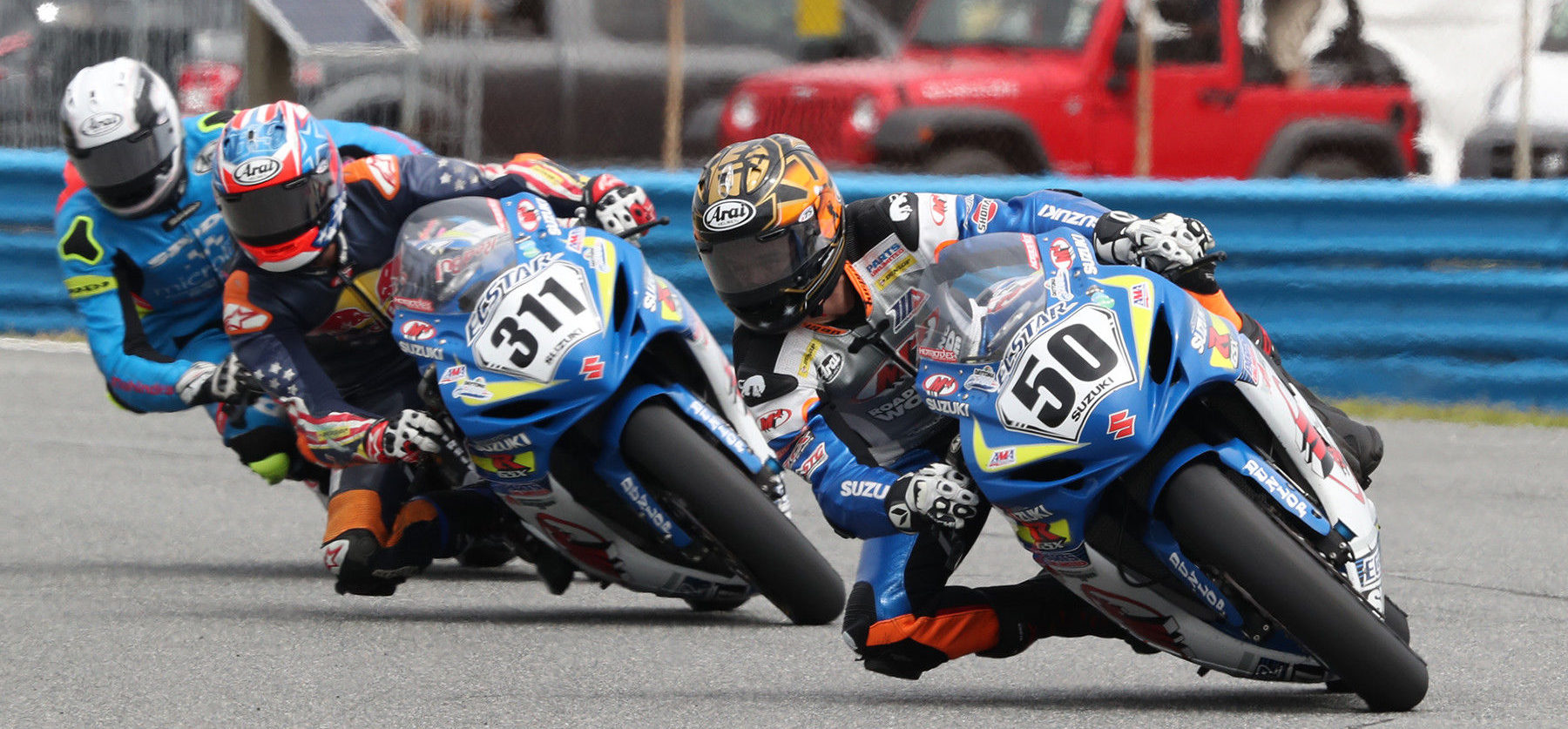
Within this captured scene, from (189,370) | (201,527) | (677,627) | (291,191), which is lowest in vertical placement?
(201,527)

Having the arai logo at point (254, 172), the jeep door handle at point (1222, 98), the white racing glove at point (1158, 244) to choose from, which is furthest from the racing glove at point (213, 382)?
the jeep door handle at point (1222, 98)

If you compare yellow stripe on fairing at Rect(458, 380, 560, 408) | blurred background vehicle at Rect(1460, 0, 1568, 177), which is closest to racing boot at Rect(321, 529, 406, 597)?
yellow stripe on fairing at Rect(458, 380, 560, 408)

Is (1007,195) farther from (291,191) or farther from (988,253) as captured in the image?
(988,253)

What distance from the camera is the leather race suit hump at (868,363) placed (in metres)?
4.88

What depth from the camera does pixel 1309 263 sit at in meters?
10.1

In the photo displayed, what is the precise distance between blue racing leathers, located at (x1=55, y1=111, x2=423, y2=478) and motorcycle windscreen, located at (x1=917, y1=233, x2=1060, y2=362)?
2.84 m

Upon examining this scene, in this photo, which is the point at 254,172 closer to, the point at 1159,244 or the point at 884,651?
the point at 884,651

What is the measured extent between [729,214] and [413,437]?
1.34 metres

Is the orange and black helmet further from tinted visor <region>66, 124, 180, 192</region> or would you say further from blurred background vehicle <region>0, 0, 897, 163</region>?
blurred background vehicle <region>0, 0, 897, 163</region>

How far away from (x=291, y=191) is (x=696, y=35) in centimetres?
794

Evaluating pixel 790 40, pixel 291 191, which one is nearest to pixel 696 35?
pixel 790 40

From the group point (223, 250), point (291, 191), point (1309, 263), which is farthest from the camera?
point (1309, 263)

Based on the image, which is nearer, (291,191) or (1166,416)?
(1166,416)

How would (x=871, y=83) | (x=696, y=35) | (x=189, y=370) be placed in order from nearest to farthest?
1. (x=189, y=370)
2. (x=871, y=83)
3. (x=696, y=35)
